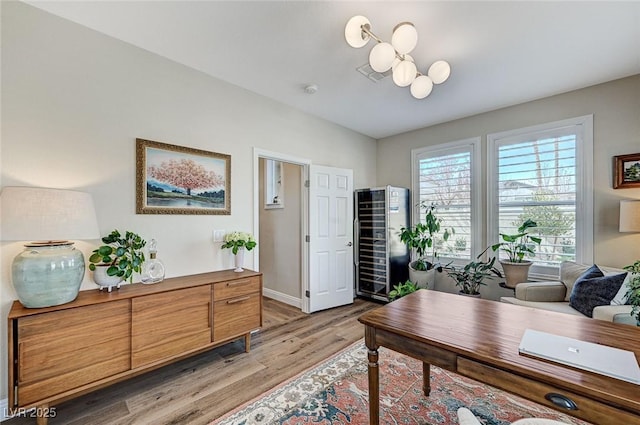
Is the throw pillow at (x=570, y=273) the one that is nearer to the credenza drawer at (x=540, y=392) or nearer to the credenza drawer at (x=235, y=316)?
the credenza drawer at (x=540, y=392)

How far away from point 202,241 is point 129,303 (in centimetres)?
90

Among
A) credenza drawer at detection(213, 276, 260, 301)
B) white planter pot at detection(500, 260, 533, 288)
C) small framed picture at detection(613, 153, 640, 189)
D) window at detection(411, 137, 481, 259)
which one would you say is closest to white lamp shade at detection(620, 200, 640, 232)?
small framed picture at detection(613, 153, 640, 189)

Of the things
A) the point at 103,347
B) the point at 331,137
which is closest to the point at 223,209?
the point at 103,347

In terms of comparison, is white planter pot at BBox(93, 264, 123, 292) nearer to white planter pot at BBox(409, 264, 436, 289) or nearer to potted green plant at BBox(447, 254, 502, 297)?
white planter pot at BBox(409, 264, 436, 289)

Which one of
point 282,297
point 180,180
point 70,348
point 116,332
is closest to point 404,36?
point 180,180

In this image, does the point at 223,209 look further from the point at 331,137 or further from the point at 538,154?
the point at 538,154

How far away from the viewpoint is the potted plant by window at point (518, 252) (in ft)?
10.5

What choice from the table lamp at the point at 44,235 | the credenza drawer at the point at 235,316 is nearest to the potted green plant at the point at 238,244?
the credenza drawer at the point at 235,316

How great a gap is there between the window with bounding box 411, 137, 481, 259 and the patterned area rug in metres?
2.23

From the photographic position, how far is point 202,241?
274 cm

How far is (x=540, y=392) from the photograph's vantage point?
3.16 ft

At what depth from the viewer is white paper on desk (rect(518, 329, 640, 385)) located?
929 mm

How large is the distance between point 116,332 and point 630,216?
434 cm

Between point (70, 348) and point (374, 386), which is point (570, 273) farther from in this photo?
point (70, 348)
